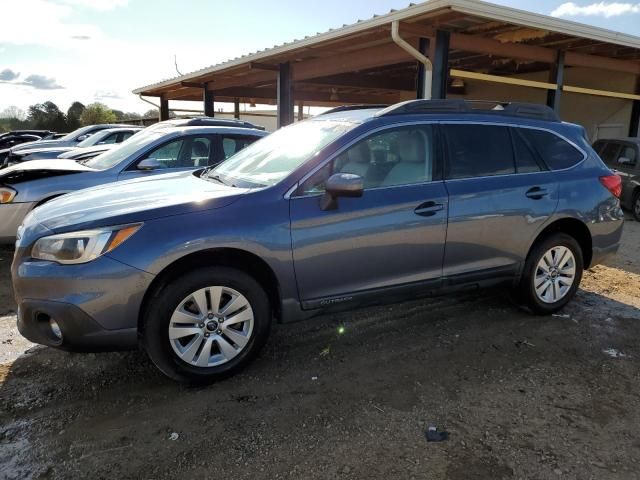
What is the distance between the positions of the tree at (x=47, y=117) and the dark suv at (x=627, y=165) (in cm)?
3481

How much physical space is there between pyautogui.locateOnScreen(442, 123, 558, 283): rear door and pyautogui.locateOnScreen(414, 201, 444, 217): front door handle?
0.12 metres

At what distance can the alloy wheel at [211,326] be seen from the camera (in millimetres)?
3107

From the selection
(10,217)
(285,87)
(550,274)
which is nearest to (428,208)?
(550,274)

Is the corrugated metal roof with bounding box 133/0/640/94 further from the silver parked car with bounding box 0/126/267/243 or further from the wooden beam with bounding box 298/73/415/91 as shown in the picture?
the wooden beam with bounding box 298/73/415/91

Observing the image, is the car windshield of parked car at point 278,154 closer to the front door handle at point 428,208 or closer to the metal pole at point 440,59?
the front door handle at point 428,208

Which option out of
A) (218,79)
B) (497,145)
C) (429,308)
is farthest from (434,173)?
(218,79)

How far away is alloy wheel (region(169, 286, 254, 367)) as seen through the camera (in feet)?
10.2

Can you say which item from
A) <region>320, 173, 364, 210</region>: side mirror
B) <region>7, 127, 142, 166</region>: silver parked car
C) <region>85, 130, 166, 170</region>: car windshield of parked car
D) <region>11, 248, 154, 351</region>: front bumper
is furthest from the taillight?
<region>7, 127, 142, 166</region>: silver parked car

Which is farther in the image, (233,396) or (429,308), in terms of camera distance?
(429,308)

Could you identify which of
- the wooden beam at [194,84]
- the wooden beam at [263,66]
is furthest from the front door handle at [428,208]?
the wooden beam at [194,84]

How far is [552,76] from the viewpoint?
1063 cm

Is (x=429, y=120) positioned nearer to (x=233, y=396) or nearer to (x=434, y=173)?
(x=434, y=173)

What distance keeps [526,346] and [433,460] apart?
68.7 inches

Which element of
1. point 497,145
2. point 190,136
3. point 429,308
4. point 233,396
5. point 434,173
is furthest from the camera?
point 190,136
